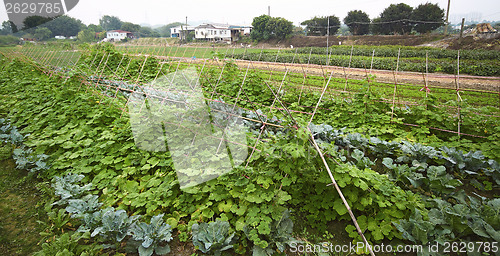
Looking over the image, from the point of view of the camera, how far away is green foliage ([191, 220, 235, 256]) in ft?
8.15

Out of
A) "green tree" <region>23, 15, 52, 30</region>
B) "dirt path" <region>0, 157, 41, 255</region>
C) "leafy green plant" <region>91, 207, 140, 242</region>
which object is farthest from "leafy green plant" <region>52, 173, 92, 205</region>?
"green tree" <region>23, 15, 52, 30</region>

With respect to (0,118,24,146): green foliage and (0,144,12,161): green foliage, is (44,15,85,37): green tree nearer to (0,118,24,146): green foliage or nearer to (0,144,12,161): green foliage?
(0,118,24,146): green foliage

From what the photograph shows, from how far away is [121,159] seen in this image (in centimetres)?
388

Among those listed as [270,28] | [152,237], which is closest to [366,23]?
[270,28]

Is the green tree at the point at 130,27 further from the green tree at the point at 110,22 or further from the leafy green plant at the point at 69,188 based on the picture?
the leafy green plant at the point at 69,188

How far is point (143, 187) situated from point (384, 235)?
3.29 metres

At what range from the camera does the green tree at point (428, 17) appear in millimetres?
28281

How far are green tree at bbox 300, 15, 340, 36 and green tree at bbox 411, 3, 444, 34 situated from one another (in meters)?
9.90

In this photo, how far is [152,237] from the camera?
2562 millimetres

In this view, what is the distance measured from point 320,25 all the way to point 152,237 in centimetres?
3988

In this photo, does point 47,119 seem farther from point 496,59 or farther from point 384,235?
point 496,59

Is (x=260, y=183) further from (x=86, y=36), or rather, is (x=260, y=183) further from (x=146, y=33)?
(x=146, y=33)

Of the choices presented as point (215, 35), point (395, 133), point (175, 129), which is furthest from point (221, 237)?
point (215, 35)

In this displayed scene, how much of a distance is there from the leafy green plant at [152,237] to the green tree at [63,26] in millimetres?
82196
